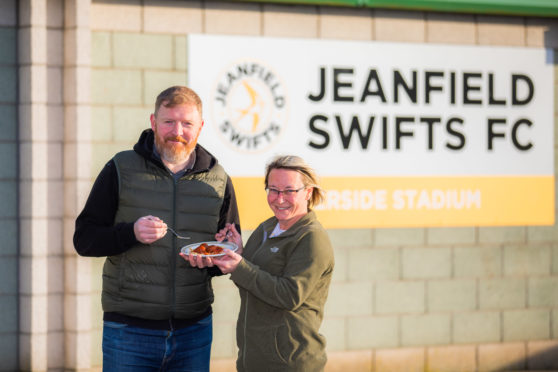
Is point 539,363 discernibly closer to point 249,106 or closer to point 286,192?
point 249,106

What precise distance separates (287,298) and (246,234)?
329 centimetres

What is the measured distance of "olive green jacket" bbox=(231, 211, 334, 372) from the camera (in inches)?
130

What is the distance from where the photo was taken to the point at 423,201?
6.96 meters

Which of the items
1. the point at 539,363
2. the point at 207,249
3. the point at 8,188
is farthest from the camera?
the point at 539,363

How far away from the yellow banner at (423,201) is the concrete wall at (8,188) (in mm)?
1784

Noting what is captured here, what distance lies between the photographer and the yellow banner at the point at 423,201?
6582 millimetres

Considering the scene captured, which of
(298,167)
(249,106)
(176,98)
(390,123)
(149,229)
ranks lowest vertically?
(149,229)

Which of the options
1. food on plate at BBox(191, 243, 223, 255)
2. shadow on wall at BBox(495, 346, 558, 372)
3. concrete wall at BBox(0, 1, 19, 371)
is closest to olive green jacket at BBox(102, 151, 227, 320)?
food on plate at BBox(191, 243, 223, 255)

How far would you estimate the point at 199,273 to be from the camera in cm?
356

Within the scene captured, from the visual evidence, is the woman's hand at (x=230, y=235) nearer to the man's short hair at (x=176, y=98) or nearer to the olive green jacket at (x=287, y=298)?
the olive green jacket at (x=287, y=298)

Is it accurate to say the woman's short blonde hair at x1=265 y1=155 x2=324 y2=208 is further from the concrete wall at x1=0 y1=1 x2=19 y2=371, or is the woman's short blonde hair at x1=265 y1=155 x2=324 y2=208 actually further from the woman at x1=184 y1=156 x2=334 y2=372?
the concrete wall at x1=0 y1=1 x2=19 y2=371

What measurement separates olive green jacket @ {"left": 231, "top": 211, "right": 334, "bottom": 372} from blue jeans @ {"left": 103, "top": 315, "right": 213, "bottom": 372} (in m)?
0.26

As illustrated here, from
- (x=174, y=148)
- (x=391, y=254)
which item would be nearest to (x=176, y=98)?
(x=174, y=148)

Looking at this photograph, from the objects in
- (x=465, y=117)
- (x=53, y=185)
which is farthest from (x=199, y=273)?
(x=465, y=117)
